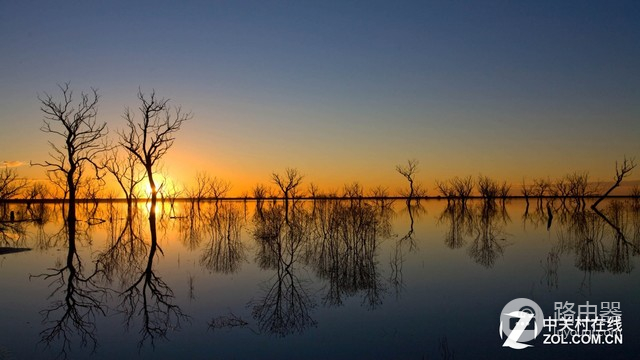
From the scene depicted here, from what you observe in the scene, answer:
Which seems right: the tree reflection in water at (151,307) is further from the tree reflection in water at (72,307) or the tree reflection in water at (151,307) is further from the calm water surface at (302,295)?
the tree reflection in water at (72,307)

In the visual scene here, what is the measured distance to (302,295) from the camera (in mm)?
8969

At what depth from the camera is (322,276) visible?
10.7 m

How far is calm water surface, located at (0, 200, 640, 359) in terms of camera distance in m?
6.27

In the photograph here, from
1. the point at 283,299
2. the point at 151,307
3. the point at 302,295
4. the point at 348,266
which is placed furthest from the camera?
the point at 348,266

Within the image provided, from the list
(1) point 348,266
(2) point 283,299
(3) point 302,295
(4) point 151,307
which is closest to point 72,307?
(4) point 151,307

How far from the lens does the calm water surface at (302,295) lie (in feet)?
20.6

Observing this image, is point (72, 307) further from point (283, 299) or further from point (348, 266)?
point (348, 266)

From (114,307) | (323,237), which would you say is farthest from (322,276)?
(323,237)

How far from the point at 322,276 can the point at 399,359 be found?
499cm

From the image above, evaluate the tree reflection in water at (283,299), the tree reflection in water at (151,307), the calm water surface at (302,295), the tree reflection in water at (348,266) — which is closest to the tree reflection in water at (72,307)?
the calm water surface at (302,295)

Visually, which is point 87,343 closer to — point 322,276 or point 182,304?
point 182,304

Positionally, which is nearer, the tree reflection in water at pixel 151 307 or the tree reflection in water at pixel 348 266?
the tree reflection in water at pixel 151 307

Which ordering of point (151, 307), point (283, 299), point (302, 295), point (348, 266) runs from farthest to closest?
point (348, 266) < point (302, 295) < point (283, 299) < point (151, 307)

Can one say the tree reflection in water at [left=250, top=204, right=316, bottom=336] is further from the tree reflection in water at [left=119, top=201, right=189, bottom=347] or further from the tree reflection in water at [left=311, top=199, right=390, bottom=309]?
the tree reflection in water at [left=119, top=201, right=189, bottom=347]
